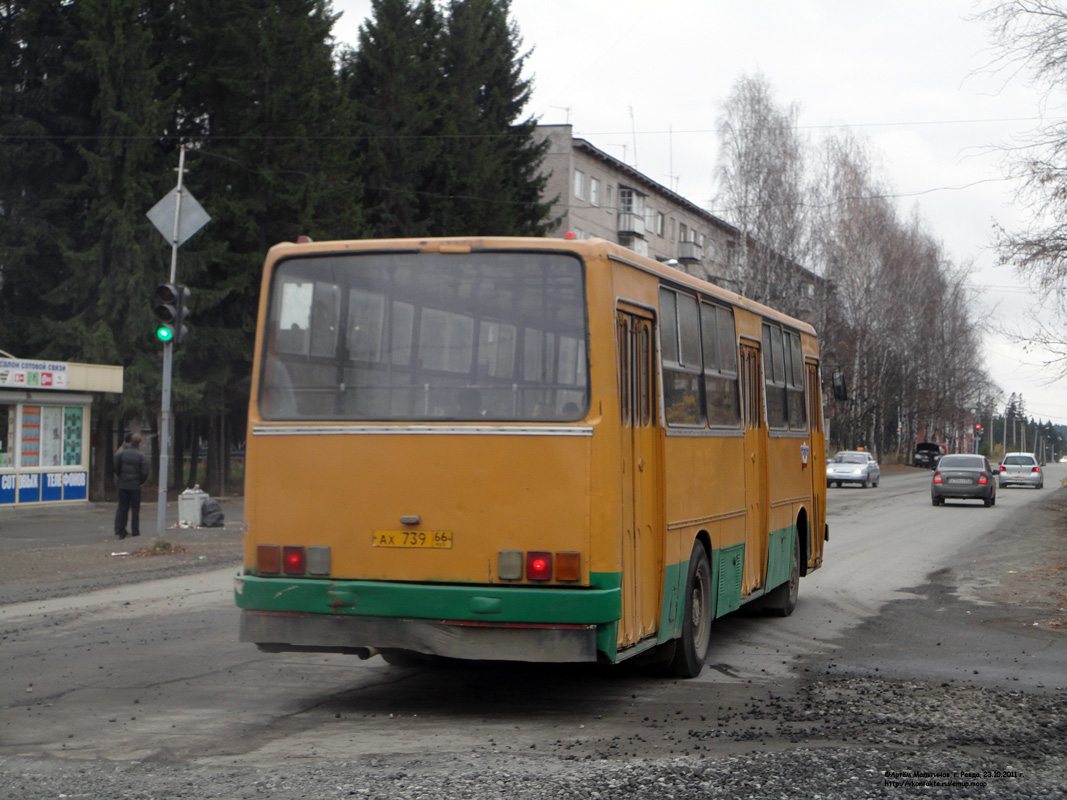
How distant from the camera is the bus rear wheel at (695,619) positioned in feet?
28.8

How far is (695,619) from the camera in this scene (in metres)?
9.07

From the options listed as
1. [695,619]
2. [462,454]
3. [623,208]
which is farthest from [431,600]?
[623,208]

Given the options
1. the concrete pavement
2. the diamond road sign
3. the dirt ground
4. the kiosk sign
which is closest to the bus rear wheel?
the dirt ground

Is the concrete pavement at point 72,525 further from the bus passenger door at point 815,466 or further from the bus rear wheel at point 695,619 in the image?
the bus rear wheel at point 695,619

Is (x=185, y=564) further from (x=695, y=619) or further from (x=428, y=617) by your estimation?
(x=428, y=617)

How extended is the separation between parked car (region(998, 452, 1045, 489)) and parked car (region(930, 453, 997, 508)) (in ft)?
58.6

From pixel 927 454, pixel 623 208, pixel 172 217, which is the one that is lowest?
pixel 927 454

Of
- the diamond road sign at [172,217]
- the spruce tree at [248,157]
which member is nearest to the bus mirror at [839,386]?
the diamond road sign at [172,217]

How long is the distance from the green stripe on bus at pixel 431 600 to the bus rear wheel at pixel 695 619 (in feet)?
5.62

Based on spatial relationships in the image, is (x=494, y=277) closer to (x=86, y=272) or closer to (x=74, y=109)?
→ (x=86, y=272)

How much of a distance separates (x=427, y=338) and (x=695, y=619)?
9.87 feet

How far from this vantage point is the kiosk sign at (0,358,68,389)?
88.9 feet

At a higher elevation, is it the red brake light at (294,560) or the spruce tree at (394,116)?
the spruce tree at (394,116)

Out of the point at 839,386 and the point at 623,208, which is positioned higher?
the point at 623,208
